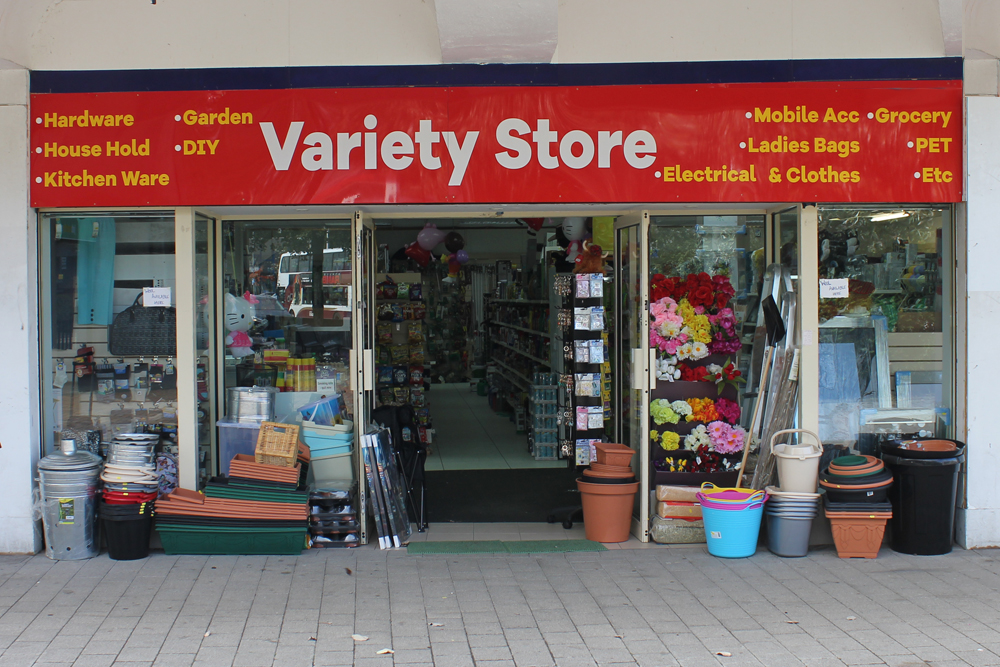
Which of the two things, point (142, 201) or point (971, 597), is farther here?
point (142, 201)

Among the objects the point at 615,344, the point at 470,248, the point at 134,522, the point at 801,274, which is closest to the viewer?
the point at 134,522

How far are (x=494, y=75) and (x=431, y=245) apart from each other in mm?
3837

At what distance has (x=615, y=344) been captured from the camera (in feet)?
22.9

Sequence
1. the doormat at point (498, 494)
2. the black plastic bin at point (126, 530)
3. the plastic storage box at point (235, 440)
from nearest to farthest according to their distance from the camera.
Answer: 1. the black plastic bin at point (126, 530)
2. the plastic storage box at point (235, 440)
3. the doormat at point (498, 494)

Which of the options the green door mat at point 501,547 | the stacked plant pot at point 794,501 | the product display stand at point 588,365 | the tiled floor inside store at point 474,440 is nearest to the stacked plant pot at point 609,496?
the green door mat at point 501,547

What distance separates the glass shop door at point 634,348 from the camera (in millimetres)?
5863

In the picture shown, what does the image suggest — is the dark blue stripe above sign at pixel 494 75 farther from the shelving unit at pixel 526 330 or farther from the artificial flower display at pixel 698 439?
the shelving unit at pixel 526 330

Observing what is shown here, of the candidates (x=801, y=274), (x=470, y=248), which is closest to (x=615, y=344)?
(x=801, y=274)

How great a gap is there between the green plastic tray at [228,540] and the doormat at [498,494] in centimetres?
130

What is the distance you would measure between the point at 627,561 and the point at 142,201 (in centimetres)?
405

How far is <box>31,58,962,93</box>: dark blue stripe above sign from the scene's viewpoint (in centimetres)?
548

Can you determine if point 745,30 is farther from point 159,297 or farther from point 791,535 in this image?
point 159,297

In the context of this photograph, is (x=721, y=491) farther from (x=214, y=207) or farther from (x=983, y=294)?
(x=214, y=207)

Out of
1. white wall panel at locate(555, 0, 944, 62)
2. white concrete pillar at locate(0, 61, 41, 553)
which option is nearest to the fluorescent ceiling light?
white wall panel at locate(555, 0, 944, 62)
